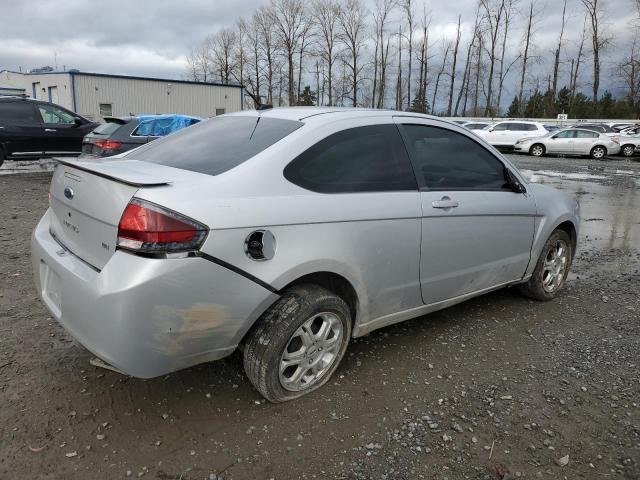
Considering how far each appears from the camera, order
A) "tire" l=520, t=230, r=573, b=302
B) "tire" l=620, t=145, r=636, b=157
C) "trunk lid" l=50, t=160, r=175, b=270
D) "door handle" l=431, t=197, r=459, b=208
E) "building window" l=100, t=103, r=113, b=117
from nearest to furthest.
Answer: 1. "trunk lid" l=50, t=160, r=175, b=270
2. "door handle" l=431, t=197, r=459, b=208
3. "tire" l=520, t=230, r=573, b=302
4. "tire" l=620, t=145, r=636, b=157
5. "building window" l=100, t=103, r=113, b=117

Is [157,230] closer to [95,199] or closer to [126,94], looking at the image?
[95,199]

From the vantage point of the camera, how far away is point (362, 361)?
11.4 feet

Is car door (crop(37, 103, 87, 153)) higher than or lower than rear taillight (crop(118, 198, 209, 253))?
higher

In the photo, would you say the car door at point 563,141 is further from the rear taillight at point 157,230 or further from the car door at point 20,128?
the rear taillight at point 157,230

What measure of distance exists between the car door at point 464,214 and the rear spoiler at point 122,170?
1.67m

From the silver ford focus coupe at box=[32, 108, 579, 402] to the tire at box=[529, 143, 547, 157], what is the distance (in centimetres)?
2439

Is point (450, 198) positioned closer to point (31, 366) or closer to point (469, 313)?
point (469, 313)

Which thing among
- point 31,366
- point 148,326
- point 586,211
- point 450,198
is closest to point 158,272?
point 148,326

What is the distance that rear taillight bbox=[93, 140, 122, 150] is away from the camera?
416 inches

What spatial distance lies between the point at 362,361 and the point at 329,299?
0.82 metres

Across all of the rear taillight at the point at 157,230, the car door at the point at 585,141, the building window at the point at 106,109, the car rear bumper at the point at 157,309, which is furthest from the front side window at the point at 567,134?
the rear taillight at the point at 157,230

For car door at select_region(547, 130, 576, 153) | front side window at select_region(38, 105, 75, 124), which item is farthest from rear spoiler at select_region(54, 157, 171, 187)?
car door at select_region(547, 130, 576, 153)

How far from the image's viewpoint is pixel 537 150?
25984 millimetres

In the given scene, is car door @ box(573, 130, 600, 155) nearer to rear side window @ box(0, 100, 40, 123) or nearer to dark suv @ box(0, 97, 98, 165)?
dark suv @ box(0, 97, 98, 165)
